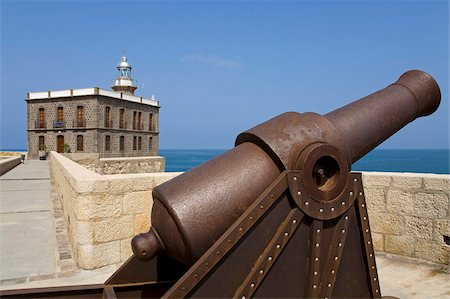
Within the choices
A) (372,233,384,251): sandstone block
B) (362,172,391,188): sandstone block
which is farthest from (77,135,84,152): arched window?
(372,233,384,251): sandstone block

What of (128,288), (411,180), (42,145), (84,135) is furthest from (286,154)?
(42,145)

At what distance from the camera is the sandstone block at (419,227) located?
4074 mm

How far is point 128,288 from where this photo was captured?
250 cm

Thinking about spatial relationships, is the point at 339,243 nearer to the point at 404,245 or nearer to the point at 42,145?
the point at 404,245

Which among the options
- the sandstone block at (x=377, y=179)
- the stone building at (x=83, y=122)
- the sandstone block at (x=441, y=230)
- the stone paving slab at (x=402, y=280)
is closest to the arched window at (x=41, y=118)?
the stone building at (x=83, y=122)

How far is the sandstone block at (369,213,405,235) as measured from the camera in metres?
4.28

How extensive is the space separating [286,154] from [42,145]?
39.4 meters

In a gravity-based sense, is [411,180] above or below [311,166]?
below

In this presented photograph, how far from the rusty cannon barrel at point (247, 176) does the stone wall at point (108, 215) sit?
1.84m

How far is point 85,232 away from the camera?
3730 mm

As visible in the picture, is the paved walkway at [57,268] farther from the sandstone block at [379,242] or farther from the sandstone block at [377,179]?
the sandstone block at [377,179]

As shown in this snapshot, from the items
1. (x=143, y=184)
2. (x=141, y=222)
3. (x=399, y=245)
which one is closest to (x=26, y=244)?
(x=141, y=222)

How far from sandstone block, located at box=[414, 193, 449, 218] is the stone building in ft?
111

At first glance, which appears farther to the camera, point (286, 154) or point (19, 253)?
point (19, 253)
